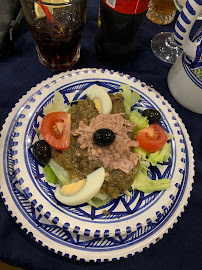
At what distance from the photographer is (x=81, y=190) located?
53.4 inches

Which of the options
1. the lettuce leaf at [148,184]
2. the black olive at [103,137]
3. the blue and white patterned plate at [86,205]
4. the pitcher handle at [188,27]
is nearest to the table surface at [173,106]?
the blue and white patterned plate at [86,205]

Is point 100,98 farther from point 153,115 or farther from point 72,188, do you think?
point 72,188

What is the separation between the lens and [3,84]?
1923 millimetres

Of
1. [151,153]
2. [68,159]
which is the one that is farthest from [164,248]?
[68,159]

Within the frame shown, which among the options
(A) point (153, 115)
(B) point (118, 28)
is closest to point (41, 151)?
(A) point (153, 115)

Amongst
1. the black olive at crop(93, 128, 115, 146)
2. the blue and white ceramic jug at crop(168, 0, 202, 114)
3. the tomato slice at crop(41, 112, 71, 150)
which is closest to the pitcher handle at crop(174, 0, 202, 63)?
the blue and white ceramic jug at crop(168, 0, 202, 114)

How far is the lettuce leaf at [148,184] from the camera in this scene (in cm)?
145

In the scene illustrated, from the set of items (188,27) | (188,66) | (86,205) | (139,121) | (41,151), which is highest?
(188,27)

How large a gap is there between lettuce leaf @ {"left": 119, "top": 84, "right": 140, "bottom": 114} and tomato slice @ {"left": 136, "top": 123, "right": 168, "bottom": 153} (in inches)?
8.7

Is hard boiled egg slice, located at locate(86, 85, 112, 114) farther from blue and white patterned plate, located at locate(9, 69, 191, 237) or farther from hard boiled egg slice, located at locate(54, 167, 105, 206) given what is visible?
hard boiled egg slice, located at locate(54, 167, 105, 206)

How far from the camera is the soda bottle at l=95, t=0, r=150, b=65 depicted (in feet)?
5.23

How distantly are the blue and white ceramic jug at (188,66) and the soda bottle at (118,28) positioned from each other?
0.26m

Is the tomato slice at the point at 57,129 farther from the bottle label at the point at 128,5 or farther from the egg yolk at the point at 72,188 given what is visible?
the bottle label at the point at 128,5

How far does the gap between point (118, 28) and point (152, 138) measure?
0.81 m
